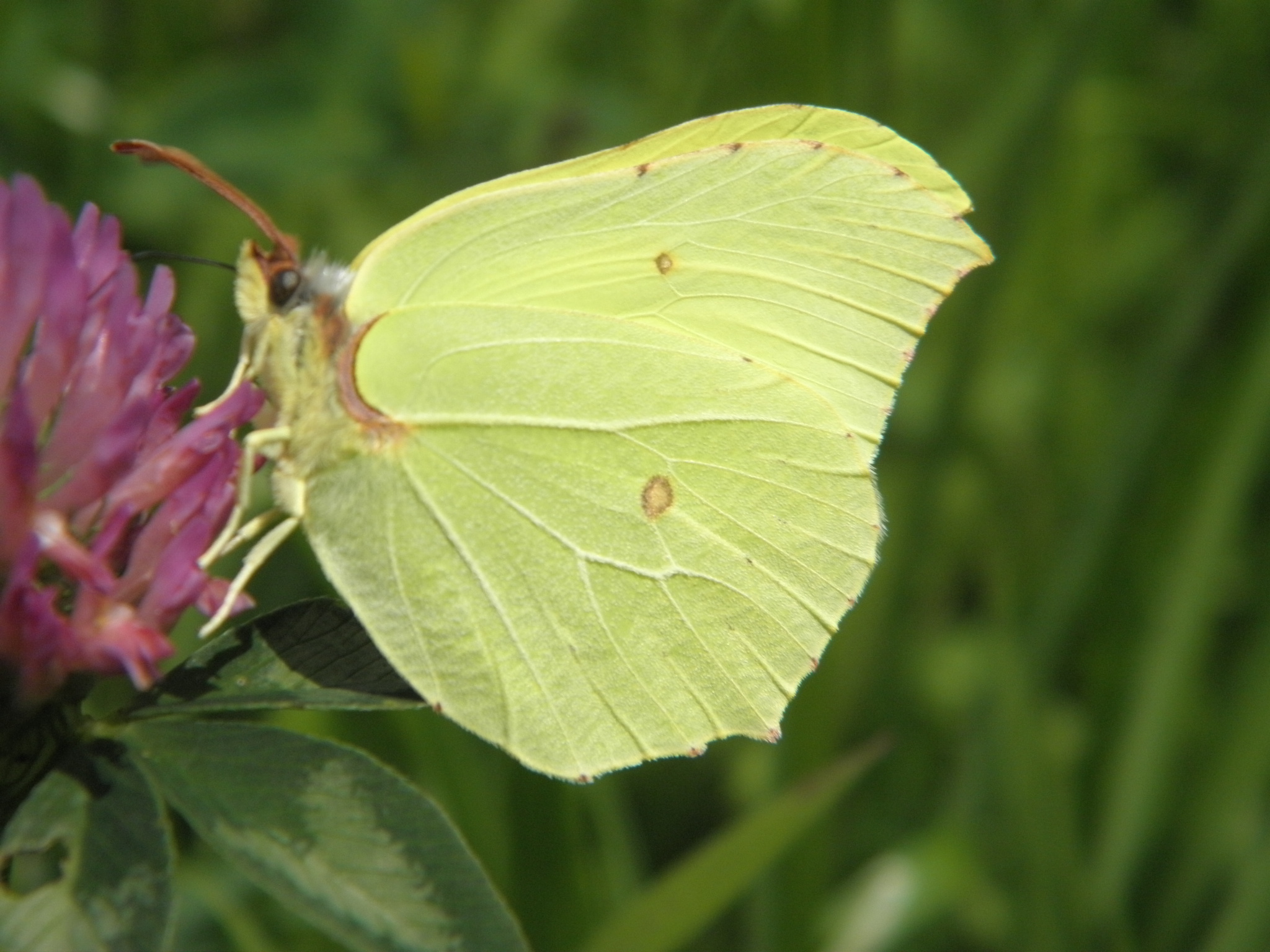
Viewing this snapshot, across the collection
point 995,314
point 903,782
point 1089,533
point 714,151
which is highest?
point 714,151

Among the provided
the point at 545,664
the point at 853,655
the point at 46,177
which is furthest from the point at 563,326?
the point at 46,177

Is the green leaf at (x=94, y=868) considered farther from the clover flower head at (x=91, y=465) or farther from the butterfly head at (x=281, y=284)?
the butterfly head at (x=281, y=284)

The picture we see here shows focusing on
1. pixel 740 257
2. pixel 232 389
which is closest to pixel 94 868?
pixel 232 389

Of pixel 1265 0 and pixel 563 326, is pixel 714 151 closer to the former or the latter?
pixel 563 326

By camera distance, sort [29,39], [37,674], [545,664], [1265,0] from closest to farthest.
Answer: [37,674] < [545,664] < [29,39] < [1265,0]

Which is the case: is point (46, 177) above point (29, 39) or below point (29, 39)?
below

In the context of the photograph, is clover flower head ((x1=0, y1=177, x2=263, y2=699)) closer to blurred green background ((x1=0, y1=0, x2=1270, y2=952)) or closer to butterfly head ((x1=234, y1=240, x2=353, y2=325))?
butterfly head ((x1=234, y1=240, x2=353, y2=325))
